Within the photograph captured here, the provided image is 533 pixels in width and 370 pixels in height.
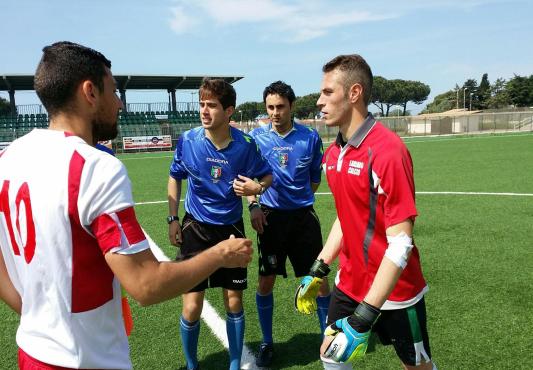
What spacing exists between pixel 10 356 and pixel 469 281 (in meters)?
5.01

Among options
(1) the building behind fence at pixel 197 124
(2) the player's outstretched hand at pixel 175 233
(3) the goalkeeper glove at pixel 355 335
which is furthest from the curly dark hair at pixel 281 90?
(1) the building behind fence at pixel 197 124

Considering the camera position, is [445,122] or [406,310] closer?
[406,310]

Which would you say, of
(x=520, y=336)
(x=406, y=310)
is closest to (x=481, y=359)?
(x=520, y=336)

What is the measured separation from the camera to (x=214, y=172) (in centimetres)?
382

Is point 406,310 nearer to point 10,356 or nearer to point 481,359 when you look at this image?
point 481,359

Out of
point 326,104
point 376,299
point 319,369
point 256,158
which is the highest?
point 326,104

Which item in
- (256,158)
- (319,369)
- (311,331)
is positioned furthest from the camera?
(311,331)

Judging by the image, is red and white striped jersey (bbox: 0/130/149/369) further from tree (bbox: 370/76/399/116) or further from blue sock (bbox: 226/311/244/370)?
tree (bbox: 370/76/399/116)

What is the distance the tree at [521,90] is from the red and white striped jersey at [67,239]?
296 feet

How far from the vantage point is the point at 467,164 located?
17.4 m

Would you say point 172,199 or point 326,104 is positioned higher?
point 326,104

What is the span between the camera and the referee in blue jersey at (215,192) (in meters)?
3.71

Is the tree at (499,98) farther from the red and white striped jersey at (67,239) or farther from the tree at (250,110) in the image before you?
the red and white striped jersey at (67,239)

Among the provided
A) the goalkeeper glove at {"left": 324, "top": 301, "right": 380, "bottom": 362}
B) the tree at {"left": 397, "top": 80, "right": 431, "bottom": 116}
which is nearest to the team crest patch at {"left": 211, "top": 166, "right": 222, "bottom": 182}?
the goalkeeper glove at {"left": 324, "top": 301, "right": 380, "bottom": 362}
